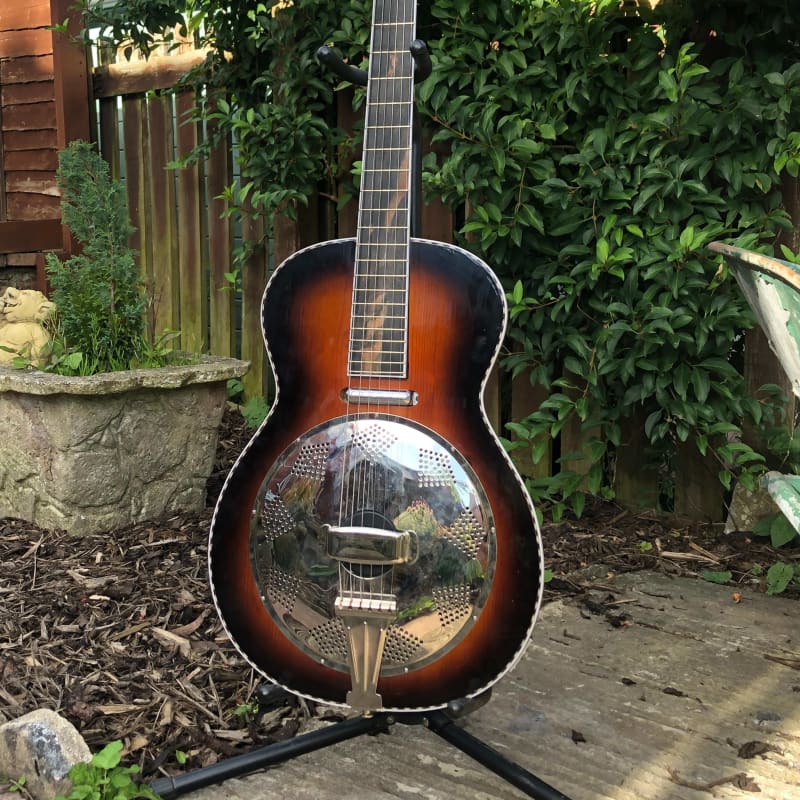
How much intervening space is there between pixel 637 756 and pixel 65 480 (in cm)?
189

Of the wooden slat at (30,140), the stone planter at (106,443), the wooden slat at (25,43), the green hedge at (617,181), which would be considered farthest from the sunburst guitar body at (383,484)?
the wooden slat at (25,43)

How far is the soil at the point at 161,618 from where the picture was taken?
1858mm

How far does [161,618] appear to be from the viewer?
2.36 metres

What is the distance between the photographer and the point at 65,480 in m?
2.79

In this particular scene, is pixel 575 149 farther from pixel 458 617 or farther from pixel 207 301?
pixel 207 301

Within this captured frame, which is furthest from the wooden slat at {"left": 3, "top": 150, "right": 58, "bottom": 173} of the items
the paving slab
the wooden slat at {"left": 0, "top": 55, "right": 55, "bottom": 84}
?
the paving slab

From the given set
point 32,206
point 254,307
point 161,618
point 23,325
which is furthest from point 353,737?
point 32,206

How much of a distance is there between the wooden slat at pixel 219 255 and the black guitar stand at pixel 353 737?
8.90ft

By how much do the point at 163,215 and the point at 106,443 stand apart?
1.97 metres

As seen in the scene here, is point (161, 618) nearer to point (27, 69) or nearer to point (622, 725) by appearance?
point (622, 725)

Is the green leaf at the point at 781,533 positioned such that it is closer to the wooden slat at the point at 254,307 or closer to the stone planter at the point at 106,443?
the stone planter at the point at 106,443

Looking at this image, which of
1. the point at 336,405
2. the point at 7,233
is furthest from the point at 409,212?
the point at 7,233

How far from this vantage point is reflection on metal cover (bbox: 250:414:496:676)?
1478 millimetres

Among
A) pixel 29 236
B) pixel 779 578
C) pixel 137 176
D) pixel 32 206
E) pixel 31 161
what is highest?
pixel 31 161
